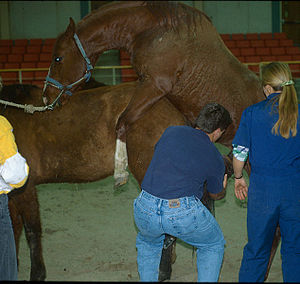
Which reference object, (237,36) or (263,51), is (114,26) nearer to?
(263,51)

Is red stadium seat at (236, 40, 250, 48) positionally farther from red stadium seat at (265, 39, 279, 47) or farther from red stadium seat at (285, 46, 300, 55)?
red stadium seat at (285, 46, 300, 55)

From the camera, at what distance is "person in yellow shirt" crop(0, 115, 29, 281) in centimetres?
193

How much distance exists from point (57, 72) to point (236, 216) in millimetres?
2911

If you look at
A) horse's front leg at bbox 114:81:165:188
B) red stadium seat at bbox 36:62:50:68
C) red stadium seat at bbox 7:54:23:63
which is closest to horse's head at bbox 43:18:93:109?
horse's front leg at bbox 114:81:165:188

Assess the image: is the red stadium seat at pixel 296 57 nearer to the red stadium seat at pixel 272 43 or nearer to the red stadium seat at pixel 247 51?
the red stadium seat at pixel 272 43

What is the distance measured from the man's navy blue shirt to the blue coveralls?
1.22 ft

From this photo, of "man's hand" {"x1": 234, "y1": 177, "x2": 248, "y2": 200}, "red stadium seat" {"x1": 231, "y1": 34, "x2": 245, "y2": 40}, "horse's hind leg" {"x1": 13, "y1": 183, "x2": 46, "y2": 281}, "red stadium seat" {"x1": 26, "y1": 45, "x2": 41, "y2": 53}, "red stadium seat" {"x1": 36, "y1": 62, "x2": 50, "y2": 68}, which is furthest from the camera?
"red stadium seat" {"x1": 231, "y1": 34, "x2": 245, "y2": 40}

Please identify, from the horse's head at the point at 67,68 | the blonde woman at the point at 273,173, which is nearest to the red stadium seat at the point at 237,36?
the horse's head at the point at 67,68

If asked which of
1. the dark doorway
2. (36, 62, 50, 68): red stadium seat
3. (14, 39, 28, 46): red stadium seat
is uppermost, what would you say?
the dark doorway

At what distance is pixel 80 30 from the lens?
10.5 ft

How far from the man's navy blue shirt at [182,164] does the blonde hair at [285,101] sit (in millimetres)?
446

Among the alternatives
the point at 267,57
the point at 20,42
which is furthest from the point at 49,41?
the point at 267,57

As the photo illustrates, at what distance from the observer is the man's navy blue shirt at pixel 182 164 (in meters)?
2.15

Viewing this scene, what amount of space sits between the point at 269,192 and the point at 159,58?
1.39 meters
